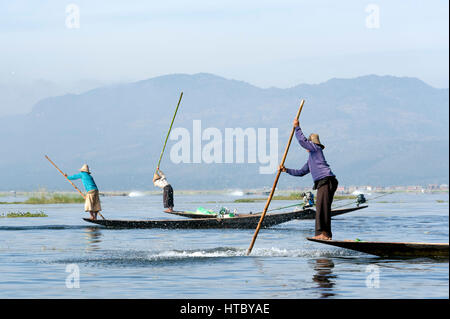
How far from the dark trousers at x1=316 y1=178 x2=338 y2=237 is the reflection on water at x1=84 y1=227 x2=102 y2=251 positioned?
7084mm

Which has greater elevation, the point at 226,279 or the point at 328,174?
the point at 328,174

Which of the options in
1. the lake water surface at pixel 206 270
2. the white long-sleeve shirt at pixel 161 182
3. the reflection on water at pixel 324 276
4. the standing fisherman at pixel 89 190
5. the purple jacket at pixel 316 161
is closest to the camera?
the reflection on water at pixel 324 276

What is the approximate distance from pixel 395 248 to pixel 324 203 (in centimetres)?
164

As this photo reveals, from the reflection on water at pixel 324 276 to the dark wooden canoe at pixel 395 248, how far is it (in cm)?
49

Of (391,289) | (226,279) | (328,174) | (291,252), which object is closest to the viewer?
(391,289)

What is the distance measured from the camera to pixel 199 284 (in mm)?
15203

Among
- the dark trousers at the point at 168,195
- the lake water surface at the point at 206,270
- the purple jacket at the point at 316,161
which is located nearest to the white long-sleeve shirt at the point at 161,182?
the dark trousers at the point at 168,195

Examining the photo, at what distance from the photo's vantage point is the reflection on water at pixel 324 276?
14109 mm

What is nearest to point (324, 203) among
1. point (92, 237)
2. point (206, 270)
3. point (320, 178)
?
point (320, 178)

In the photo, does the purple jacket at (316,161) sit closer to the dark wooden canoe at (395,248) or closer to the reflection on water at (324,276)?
the dark wooden canoe at (395,248)

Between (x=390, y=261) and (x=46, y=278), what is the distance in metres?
6.55

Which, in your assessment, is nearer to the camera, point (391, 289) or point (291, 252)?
point (391, 289)
